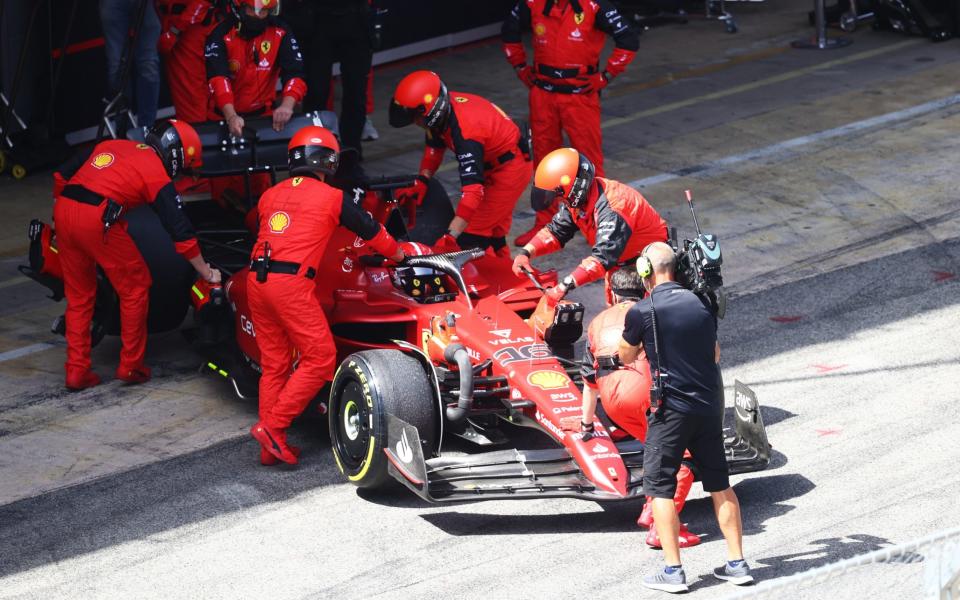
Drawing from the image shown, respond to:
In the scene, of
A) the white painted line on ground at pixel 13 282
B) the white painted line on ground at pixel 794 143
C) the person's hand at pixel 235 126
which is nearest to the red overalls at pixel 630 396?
the person's hand at pixel 235 126

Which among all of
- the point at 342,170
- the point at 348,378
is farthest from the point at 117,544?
the point at 342,170

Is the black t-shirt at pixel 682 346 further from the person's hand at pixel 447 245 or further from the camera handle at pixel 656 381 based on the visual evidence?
the person's hand at pixel 447 245

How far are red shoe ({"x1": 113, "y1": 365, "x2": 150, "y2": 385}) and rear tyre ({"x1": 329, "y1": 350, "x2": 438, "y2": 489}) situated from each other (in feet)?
6.68

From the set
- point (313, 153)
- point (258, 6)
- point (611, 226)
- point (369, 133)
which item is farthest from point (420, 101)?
point (369, 133)

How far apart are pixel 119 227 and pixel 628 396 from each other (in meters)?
3.69

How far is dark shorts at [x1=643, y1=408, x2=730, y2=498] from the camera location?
22.6ft

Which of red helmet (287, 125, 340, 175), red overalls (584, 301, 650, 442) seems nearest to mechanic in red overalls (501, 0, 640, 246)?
red helmet (287, 125, 340, 175)

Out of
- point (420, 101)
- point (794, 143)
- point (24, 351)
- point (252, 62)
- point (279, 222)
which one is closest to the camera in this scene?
point (279, 222)

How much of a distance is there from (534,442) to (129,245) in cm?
289

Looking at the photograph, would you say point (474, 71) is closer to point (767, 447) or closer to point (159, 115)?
point (159, 115)

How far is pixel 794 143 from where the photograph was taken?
1435 cm

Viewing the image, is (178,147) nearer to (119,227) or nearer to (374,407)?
(119,227)

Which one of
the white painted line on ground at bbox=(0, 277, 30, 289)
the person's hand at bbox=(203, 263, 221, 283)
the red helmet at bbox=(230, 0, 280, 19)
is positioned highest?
the red helmet at bbox=(230, 0, 280, 19)

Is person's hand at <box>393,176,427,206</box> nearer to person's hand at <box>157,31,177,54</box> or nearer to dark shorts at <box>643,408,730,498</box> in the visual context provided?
person's hand at <box>157,31,177,54</box>
